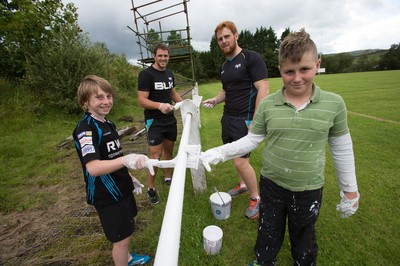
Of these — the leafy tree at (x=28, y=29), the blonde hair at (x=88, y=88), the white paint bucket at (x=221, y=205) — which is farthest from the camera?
the leafy tree at (x=28, y=29)

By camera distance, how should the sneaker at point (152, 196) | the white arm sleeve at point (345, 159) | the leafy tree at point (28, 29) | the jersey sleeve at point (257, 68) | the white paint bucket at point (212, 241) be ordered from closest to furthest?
the white arm sleeve at point (345, 159)
the white paint bucket at point (212, 241)
the jersey sleeve at point (257, 68)
the sneaker at point (152, 196)
the leafy tree at point (28, 29)

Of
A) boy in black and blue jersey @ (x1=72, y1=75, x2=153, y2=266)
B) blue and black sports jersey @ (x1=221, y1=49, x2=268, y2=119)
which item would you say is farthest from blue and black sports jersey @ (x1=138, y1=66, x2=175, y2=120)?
boy in black and blue jersey @ (x1=72, y1=75, x2=153, y2=266)

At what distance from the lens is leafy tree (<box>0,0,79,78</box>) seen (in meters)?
7.26

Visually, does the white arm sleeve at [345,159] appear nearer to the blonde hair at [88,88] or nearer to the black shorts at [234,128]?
the black shorts at [234,128]

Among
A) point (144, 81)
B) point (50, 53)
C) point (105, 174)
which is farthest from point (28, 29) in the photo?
point (105, 174)

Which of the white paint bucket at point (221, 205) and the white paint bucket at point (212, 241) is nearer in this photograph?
the white paint bucket at point (212, 241)

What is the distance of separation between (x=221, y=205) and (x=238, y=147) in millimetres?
1171

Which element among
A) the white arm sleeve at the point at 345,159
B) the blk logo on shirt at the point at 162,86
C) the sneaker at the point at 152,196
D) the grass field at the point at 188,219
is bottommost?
the grass field at the point at 188,219

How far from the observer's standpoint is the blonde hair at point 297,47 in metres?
1.38

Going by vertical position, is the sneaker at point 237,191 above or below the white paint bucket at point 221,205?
below

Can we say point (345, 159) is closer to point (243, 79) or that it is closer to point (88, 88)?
point (243, 79)

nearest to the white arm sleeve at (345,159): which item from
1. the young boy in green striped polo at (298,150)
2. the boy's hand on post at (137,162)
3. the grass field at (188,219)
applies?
the young boy in green striped polo at (298,150)

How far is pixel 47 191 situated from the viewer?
388cm

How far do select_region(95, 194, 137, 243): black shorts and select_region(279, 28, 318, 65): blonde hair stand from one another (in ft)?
5.75
